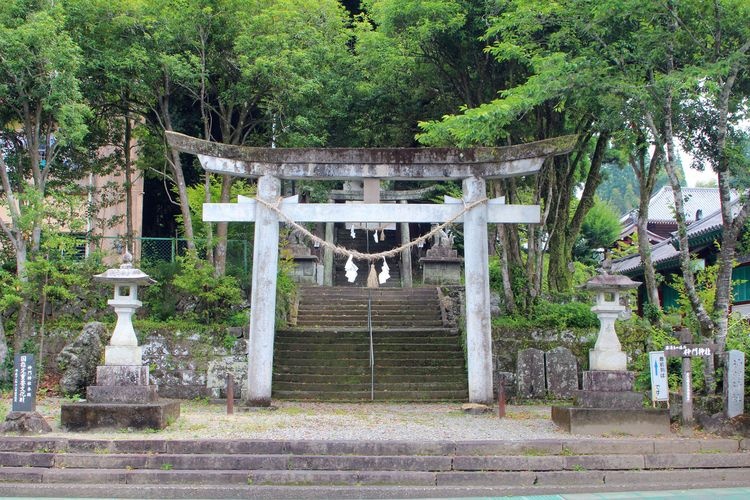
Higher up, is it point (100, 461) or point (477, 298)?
point (477, 298)

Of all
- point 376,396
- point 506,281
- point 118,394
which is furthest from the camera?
point 506,281

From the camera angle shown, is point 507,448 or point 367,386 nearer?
point 507,448

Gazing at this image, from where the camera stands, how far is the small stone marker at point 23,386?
39.0ft

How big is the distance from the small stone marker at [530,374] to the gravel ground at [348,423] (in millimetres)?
949

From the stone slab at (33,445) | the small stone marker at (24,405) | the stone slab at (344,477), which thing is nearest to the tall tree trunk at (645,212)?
the stone slab at (344,477)

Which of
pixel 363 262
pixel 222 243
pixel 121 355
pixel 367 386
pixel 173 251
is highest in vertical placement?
pixel 363 262

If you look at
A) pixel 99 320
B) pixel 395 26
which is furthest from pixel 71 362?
pixel 395 26

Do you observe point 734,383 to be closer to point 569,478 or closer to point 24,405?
point 569,478

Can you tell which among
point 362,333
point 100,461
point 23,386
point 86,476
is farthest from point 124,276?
point 362,333

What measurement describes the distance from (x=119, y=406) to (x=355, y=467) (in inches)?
159

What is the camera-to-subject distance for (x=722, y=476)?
35.8 ft

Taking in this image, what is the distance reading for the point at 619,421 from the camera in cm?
1242

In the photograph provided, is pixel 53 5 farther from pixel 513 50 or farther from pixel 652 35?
pixel 652 35

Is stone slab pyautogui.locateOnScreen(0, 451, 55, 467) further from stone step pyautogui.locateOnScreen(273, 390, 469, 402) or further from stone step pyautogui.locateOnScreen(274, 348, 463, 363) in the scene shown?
stone step pyautogui.locateOnScreen(274, 348, 463, 363)
